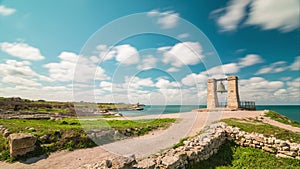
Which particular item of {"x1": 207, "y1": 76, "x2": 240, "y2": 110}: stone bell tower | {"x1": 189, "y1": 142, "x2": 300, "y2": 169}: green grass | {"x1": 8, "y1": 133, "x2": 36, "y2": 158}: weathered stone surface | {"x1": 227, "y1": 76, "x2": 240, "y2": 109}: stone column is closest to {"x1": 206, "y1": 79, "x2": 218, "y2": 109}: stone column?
{"x1": 207, "y1": 76, "x2": 240, "y2": 110}: stone bell tower

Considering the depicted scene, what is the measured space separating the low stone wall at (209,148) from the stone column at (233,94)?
51.8 ft

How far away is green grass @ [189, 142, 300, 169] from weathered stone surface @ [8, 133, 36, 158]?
689 cm

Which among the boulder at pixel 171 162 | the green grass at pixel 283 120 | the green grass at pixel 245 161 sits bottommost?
the green grass at pixel 245 161

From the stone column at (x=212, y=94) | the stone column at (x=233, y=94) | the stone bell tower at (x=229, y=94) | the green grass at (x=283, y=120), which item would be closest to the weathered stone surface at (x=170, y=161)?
the green grass at (x=283, y=120)

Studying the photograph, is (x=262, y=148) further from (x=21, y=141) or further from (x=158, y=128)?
(x=21, y=141)

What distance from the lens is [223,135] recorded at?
9.16 m

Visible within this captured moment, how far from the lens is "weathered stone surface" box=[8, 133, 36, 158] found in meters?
6.95

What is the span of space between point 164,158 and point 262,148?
5.40 m

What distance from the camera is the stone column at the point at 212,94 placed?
25.2 metres

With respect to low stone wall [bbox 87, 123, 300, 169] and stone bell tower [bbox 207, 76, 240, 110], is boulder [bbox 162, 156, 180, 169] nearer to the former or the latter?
low stone wall [bbox 87, 123, 300, 169]

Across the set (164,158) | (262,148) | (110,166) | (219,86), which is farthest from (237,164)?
(219,86)

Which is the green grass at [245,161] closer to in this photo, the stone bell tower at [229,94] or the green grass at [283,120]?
the green grass at [283,120]

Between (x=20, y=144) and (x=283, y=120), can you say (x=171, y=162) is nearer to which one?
(x=20, y=144)

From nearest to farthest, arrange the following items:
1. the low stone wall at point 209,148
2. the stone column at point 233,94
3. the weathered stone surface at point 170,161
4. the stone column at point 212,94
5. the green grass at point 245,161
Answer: the weathered stone surface at point 170,161
the low stone wall at point 209,148
the green grass at point 245,161
the stone column at point 233,94
the stone column at point 212,94
